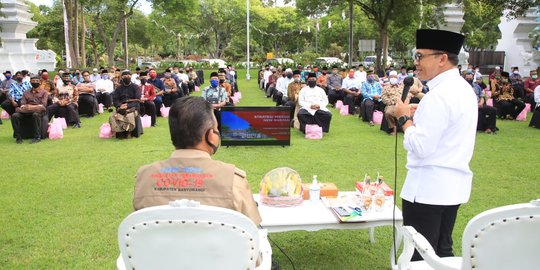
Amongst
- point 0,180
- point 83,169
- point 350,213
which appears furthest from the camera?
point 83,169

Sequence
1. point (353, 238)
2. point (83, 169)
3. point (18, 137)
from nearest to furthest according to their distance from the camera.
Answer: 1. point (353, 238)
2. point (83, 169)
3. point (18, 137)

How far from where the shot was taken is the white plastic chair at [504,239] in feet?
6.15

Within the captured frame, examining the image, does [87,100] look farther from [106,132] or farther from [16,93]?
[106,132]

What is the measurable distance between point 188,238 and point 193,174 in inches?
13.4

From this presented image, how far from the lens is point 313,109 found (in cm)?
1033

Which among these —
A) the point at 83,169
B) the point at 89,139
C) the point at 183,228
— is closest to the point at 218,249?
the point at 183,228

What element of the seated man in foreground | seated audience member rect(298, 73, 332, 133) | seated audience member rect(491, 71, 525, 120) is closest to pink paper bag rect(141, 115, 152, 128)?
seated audience member rect(298, 73, 332, 133)

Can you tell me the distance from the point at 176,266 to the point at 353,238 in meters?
2.90

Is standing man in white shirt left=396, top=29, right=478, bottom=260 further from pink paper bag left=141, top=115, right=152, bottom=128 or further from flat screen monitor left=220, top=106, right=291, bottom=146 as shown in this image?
pink paper bag left=141, top=115, right=152, bottom=128

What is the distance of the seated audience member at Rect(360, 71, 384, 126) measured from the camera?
11930 millimetres

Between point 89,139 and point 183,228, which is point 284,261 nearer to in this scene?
point 183,228

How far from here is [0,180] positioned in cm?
672

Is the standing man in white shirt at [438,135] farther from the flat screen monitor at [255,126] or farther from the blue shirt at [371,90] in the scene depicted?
the blue shirt at [371,90]

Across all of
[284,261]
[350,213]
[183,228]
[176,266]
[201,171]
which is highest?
[201,171]
